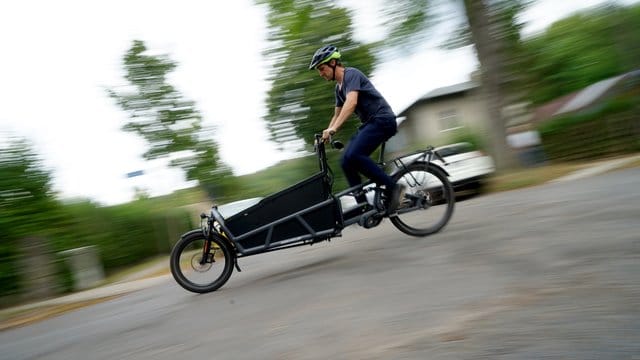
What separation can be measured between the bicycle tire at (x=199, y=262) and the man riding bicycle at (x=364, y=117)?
4.99ft

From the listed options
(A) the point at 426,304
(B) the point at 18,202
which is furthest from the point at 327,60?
(B) the point at 18,202

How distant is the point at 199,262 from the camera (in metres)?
5.65

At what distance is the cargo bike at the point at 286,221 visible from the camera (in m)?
5.60

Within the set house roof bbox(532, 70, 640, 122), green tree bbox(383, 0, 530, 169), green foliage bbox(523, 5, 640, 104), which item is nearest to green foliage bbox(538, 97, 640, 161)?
green foliage bbox(523, 5, 640, 104)

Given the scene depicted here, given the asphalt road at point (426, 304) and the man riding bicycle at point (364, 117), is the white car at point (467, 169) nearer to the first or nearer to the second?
the asphalt road at point (426, 304)

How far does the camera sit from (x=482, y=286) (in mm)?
3828

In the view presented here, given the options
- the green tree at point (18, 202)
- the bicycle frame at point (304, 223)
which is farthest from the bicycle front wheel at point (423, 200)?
the green tree at point (18, 202)

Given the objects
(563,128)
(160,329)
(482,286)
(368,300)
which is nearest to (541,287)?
(482,286)

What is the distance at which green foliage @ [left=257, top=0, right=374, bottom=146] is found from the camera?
19.4 metres

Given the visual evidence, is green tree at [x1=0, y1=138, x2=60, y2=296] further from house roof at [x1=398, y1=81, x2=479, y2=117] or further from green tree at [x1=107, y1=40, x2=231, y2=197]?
house roof at [x1=398, y1=81, x2=479, y2=117]

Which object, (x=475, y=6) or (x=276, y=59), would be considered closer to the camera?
(x=475, y=6)

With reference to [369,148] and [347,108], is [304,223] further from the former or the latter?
[347,108]

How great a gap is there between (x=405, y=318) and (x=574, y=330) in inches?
40.2

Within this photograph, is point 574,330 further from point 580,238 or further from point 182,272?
point 182,272
